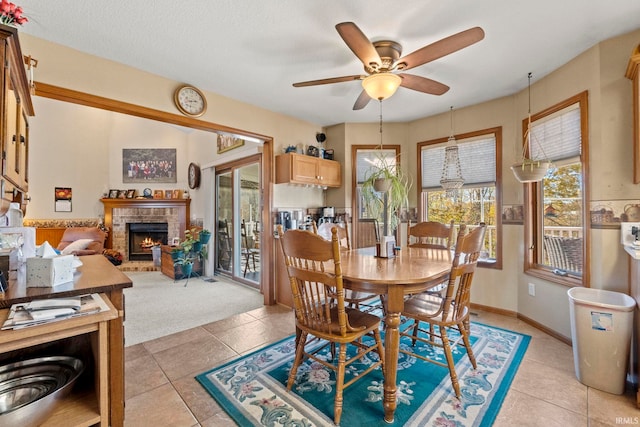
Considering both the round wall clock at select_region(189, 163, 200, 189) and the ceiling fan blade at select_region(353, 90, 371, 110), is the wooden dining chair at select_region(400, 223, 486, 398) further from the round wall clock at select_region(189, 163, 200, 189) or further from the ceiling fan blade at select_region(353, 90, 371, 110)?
the round wall clock at select_region(189, 163, 200, 189)

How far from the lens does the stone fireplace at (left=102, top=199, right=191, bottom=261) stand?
652cm

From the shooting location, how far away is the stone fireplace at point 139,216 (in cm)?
652

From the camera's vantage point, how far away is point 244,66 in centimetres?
264

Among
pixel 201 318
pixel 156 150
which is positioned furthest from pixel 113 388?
pixel 156 150

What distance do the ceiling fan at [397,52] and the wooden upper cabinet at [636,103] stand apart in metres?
1.25

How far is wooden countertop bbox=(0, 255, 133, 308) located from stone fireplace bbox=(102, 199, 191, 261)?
5222mm

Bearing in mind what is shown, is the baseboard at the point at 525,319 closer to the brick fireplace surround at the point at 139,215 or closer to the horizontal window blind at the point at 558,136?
the horizontal window blind at the point at 558,136

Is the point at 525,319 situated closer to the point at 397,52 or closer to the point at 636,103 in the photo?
the point at 636,103

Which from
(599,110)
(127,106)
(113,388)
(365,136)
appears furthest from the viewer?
(365,136)

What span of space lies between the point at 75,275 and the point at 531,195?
4.14 meters

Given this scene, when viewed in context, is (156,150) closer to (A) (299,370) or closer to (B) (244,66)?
(B) (244,66)

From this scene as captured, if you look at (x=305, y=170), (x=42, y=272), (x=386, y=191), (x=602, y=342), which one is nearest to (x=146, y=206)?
(x=305, y=170)

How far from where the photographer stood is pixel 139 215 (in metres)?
6.63

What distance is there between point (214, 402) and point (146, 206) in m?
6.07
